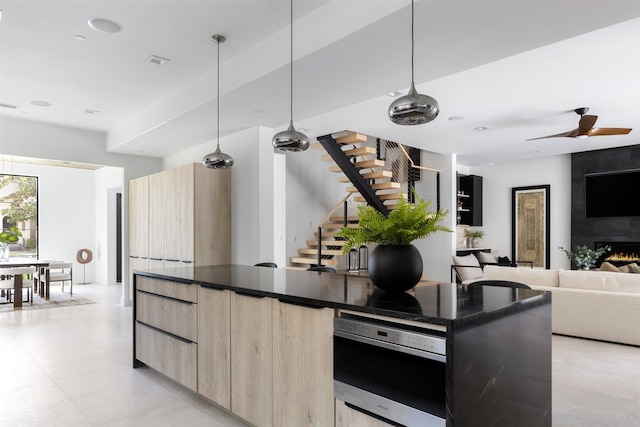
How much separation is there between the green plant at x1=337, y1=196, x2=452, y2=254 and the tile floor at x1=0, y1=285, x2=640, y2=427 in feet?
4.91

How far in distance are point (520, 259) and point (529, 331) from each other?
894cm

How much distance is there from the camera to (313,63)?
3.69m

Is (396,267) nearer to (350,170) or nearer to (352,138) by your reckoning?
(352,138)

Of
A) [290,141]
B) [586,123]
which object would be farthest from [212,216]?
[586,123]

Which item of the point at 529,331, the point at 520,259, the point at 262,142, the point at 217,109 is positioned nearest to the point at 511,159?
the point at 520,259

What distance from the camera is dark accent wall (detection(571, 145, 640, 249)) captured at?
857cm

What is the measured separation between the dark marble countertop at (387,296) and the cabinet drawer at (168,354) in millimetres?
528

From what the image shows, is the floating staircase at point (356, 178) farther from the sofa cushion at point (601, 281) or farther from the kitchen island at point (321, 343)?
the kitchen island at point (321, 343)

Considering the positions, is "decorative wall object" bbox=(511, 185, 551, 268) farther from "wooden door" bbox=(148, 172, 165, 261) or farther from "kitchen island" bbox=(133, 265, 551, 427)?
"kitchen island" bbox=(133, 265, 551, 427)

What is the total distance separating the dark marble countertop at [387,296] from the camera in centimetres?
185

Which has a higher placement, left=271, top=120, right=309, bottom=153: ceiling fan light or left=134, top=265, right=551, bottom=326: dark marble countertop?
left=271, top=120, right=309, bottom=153: ceiling fan light

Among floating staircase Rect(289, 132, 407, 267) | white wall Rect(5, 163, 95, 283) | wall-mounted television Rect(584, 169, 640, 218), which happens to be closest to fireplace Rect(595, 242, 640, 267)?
wall-mounted television Rect(584, 169, 640, 218)

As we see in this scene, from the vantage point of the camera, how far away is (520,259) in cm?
1033

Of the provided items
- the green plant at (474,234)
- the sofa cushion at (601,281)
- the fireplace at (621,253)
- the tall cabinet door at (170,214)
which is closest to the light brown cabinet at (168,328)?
the tall cabinet door at (170,214)
